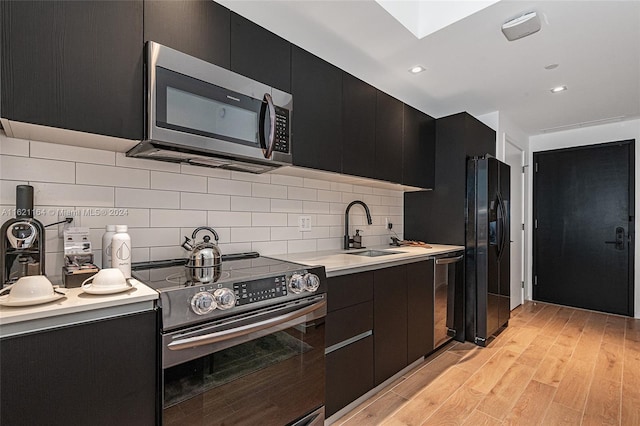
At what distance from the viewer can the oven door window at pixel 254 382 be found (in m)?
1.16

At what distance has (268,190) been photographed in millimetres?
2223

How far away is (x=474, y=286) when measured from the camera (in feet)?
9.70


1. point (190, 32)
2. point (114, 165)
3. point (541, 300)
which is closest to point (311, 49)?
point (190, 32)

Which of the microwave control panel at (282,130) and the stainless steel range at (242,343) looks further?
the microwave control panel at (282,130)

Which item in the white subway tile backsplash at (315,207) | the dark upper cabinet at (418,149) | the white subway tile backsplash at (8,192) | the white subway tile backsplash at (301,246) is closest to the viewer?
the white subway tile backsplash at (8,192)

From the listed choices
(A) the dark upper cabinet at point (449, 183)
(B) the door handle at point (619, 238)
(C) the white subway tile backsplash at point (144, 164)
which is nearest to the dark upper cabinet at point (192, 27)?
(C) the white subway tile backsplash at point (144, 164)

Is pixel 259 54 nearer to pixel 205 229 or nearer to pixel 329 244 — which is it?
pixel 205 229

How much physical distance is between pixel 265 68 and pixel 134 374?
1.57 metres

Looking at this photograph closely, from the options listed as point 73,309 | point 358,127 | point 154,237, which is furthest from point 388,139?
point 73,309

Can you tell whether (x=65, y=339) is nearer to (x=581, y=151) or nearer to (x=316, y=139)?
(x=316, y=139)

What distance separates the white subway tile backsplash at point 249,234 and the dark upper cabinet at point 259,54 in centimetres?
93

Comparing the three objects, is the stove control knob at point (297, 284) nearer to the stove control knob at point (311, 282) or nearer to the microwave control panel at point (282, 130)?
the stove control knob at point (311, 282)

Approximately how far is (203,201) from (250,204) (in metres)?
0.33

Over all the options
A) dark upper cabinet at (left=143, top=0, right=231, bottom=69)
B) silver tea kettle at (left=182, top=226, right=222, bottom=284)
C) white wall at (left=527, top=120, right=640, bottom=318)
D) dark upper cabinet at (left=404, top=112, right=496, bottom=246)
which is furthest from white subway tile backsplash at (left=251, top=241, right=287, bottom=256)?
white wall at (left=527, top=120, right=640, bottom=318)
